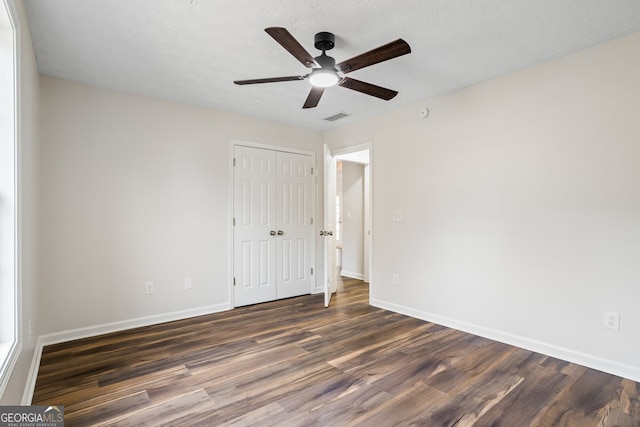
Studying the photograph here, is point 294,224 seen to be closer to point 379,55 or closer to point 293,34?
point 293,34

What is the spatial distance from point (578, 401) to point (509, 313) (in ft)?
3.11

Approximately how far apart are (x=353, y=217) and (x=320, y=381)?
3979 mm

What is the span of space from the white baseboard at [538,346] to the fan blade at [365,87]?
235 cm

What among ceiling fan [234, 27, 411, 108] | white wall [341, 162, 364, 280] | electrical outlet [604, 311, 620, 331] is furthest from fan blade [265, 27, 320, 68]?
white wall [341, 162, 364, 280]

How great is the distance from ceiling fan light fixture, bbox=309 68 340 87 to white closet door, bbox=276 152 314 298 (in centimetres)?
220

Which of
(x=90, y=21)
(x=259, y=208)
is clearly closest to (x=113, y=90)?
(x=90, y=21)

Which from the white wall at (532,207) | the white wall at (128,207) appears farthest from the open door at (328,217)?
the white wall at (128,207)

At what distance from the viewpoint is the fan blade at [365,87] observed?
2396mm

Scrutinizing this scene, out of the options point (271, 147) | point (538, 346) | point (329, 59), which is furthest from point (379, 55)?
point (538, 346)

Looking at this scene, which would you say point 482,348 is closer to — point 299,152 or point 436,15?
point 436,15

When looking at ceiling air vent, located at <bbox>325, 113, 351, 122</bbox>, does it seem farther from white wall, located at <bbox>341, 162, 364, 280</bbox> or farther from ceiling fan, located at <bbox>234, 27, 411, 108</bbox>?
white wall, located at <bbox>341, 162, 364, 280</bbox>

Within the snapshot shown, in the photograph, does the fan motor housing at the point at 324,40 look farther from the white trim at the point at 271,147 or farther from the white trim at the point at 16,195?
the white trim at the point at 271,147

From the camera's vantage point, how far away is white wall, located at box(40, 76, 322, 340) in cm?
299

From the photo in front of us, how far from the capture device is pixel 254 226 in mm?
4238
